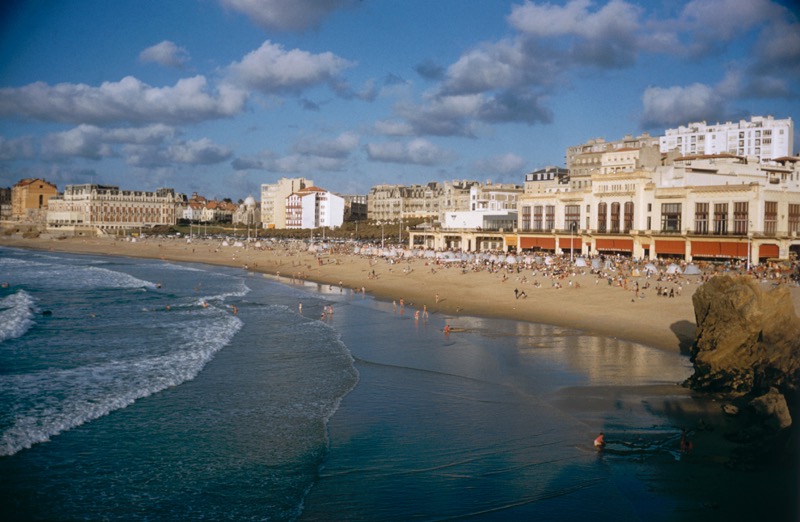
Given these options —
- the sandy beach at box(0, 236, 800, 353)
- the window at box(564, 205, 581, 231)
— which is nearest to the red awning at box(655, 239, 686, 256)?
the sandy beach at box(0, 236, 800, 353)

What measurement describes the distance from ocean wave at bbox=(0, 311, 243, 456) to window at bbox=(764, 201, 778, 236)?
40.1 meters

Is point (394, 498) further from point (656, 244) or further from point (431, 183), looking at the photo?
point (431, 183)

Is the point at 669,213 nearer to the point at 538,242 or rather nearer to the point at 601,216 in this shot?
the point at 601,216

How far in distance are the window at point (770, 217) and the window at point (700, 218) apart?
3989mm

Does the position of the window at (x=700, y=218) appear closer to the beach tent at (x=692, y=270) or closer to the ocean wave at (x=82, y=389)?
the beach tent at (x=692, y=270)

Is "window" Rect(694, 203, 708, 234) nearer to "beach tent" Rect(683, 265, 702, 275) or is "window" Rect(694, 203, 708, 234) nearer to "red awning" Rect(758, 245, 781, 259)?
"red awning" Rect(758, 245, 781, 259)

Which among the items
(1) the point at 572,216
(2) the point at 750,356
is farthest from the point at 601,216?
(2) the point at 750,356

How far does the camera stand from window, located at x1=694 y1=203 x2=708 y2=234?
1957 inches

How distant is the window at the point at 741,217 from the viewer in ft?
154

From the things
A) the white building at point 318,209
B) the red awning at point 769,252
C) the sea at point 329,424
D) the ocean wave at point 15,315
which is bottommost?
the sea at point 329,424

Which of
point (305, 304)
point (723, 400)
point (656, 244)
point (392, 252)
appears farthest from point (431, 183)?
point (723, 400)

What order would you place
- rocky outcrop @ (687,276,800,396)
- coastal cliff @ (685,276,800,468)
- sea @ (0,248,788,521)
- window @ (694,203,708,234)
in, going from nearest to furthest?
sea @ (0,248,788,521) < coastal cliff @ (685,276,800,468) < rocky outcrop @ (687,276,800,396) < window @ (694,203,708,234)

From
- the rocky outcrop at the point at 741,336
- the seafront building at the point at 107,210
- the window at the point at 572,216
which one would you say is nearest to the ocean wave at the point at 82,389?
the rocky outcrop at the point at 741,336

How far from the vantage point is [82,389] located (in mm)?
17375
